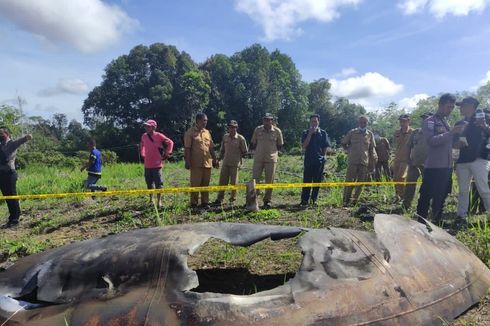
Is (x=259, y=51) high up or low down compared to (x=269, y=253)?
up

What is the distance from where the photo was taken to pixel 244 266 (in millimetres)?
4312

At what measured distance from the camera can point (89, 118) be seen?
38625 millimetres

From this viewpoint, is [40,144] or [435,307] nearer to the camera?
[435,307]

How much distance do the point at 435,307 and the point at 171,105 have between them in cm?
3353

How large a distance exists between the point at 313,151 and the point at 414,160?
1679mm

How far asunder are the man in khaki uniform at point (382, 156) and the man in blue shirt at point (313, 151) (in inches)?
124

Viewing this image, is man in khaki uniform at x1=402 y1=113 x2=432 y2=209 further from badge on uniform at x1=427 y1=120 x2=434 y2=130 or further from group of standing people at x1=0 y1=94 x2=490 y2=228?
badge on uniform at x1=427 y1=120 x2=434 y2=130

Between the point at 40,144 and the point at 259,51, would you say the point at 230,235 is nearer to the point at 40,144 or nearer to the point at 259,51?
the point at 40,144

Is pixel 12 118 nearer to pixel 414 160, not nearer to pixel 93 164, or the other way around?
pixel 93 164

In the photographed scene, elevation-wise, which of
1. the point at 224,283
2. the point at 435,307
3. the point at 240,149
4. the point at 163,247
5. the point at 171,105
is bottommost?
the point at 224,283

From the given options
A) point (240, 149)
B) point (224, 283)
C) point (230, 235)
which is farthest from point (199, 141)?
point (230, 235)

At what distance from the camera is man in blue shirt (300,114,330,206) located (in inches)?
297

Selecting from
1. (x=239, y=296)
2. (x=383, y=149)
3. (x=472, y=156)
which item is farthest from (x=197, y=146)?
(x=239, y=296)

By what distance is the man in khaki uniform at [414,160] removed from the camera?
6.94m
